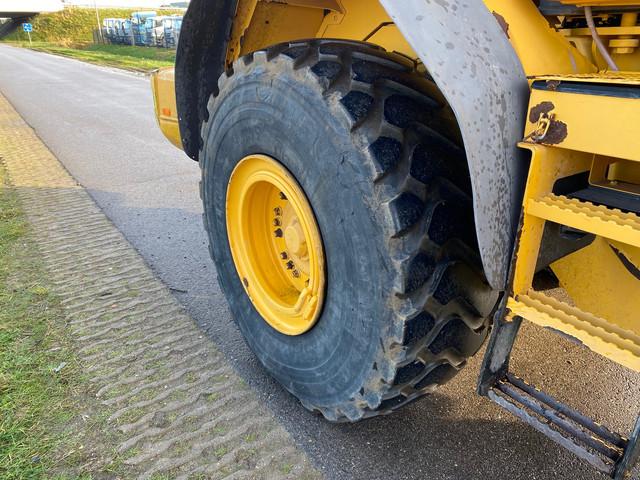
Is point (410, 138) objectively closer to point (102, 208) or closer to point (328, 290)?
point (328, 290)

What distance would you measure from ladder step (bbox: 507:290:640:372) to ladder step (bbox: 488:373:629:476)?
265 millimetres

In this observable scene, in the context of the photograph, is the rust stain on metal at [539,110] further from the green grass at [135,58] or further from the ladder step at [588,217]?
the green grass at [135,58]

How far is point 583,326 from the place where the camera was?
128cm

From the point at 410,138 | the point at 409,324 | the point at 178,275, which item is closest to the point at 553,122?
the point at 410,138

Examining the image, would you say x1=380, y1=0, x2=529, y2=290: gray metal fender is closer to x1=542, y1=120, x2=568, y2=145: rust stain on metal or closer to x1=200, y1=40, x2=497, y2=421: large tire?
x1=542, y1=120, x2=568, y2=145: rust stain on metal

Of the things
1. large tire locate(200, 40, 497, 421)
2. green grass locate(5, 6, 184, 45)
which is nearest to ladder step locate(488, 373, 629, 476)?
large tire locate(200, 40, 497, 421)

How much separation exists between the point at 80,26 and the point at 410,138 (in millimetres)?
57631

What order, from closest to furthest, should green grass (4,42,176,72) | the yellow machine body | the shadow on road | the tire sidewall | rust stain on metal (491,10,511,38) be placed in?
the yellow machine body, rust stain on metal (491,10,511,38), the tire sidewall, the shadow on road, green grass (4,42,176,72)

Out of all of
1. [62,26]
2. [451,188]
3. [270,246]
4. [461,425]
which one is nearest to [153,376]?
[270,246]

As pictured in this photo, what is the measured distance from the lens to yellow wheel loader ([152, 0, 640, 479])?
50.4 inches

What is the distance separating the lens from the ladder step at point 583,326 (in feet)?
3.98

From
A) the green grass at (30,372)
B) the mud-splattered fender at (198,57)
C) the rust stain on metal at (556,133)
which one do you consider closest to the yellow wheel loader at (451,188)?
the rust stain on metal at (556,133)

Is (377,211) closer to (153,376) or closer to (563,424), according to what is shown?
(563,424)

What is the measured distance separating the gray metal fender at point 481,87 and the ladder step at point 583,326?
175 millimetres
